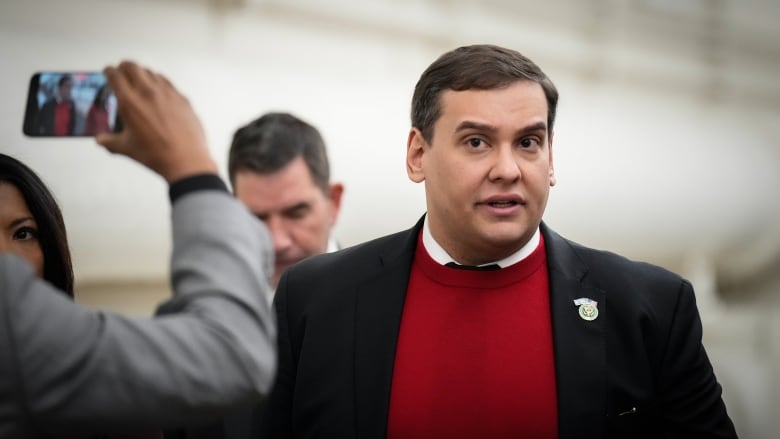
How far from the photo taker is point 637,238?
3.52 meters

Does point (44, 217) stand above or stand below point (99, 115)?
below

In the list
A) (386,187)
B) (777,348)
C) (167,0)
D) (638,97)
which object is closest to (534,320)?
(386,187)

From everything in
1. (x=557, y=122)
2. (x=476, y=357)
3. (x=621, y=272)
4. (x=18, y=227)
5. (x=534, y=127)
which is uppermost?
(x=557, y=122)

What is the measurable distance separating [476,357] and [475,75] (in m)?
0.44

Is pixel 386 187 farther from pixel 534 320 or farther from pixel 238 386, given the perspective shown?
pixel 238 386

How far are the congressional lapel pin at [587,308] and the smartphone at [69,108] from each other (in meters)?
0.75

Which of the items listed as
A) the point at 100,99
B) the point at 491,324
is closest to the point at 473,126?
the point at 491,324

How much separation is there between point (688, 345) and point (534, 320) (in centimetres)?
24

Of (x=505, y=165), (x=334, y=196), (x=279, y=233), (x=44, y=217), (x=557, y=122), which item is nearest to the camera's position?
(x=505, y=165)

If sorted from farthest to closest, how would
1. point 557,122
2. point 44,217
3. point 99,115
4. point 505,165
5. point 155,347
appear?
point 557,122 → point 44,217 → point 505,165 → point 99,115 → point 155,347

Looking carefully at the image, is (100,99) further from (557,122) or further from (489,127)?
(557,122)

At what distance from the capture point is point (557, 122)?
3.40 metres

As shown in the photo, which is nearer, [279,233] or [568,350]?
[568,350]

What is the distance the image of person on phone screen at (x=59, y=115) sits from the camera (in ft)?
3.58
